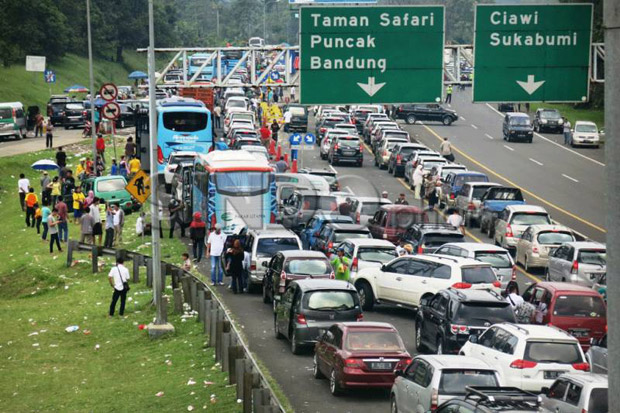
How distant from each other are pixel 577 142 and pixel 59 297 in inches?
1703

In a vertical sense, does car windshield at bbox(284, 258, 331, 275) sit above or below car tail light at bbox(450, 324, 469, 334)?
above

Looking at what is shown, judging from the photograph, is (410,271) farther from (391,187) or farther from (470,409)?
(391,187)

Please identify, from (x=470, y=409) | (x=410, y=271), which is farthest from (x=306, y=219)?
(x=470, y=409)

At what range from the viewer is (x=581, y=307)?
23.1 metres

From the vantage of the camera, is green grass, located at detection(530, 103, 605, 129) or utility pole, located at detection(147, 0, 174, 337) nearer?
utility pole, located at detection(147, 0, 174, 337)

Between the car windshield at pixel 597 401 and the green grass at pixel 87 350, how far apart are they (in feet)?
19.5

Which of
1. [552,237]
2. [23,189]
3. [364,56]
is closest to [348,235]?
[552,237]

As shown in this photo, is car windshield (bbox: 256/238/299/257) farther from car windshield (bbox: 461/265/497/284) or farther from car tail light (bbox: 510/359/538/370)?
car tail light (bbox: 510/359/538/370)

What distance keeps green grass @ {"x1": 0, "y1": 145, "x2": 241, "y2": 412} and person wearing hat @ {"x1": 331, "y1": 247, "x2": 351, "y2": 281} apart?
3.72 meters

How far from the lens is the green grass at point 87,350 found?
2181 cm

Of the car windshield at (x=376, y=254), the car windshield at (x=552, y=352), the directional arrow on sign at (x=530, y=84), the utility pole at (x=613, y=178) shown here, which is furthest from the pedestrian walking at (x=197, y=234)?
the utility pole at (x=613, y=178)

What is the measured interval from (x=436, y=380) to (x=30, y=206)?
31.4m

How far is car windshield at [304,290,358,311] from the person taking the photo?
22.8 m

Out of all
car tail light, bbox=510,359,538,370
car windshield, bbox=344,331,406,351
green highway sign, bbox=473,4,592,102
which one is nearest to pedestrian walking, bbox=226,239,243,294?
green highway sign, bbox=473,4,592,102
